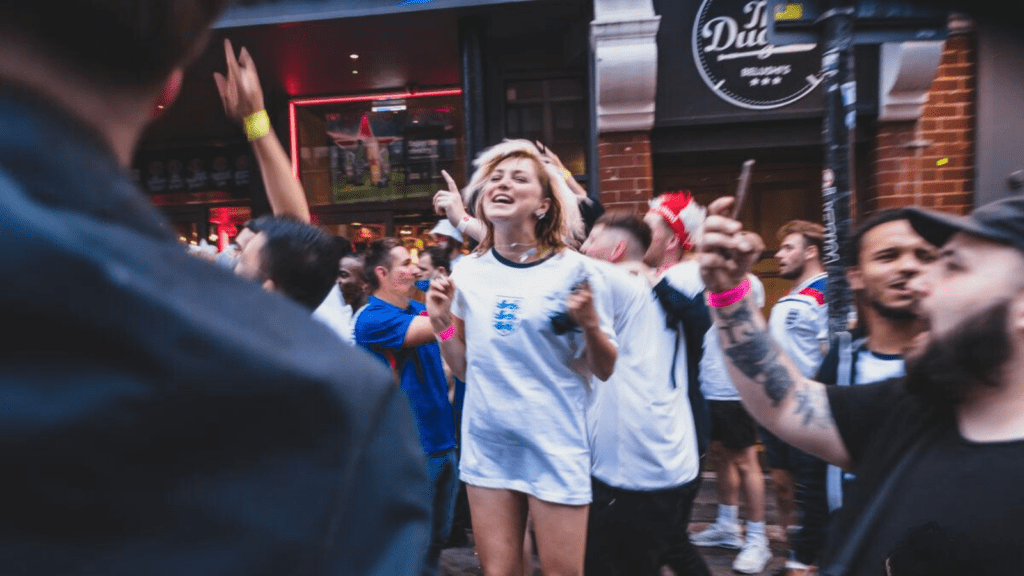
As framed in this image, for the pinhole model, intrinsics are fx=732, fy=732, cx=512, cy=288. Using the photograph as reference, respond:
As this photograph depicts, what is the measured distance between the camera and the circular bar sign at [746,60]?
6836 millimetres

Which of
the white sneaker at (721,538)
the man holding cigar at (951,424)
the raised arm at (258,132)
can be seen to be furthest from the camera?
the white sneaker at (721,538)

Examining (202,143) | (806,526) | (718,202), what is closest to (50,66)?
(718,202)

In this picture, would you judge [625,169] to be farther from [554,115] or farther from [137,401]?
[137,401]

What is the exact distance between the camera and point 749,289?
6.50 ft

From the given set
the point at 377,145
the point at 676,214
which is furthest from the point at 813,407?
the point at 377,145

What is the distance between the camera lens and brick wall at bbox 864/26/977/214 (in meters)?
6.78

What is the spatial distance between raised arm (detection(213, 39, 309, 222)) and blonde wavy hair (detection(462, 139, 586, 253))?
1238 mm

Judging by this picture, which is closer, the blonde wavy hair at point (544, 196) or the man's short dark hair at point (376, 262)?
the blonde wavy hair at point (544, 196)

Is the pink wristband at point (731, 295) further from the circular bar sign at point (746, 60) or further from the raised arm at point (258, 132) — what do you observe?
the circular bar sign at point (746, 60)

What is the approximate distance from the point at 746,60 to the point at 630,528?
518 cm

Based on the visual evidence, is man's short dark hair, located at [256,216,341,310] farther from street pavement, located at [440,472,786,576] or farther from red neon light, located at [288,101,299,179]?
red neon light, located at [288,101,299,179]

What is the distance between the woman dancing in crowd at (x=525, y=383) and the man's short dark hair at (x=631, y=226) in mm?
567

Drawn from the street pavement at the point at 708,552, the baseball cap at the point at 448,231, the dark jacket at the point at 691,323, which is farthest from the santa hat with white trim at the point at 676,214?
A: the baseball cap at the point at 448,231

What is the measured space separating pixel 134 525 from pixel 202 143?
989cm
